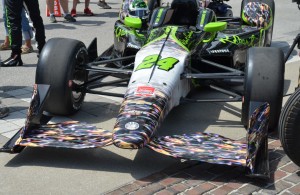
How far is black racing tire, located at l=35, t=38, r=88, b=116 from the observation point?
520cm

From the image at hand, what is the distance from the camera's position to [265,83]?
15.9 ft

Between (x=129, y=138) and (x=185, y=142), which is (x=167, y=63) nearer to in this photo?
(x=185, y=142)

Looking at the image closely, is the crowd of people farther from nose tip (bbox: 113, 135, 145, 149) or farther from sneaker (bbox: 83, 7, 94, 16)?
→ nose tip (bbox: 113, 135, 145, 149)

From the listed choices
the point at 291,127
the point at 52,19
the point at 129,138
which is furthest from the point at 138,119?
the point at 52,19

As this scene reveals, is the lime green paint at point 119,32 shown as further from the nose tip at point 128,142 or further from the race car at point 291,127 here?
the race car at point 291,127

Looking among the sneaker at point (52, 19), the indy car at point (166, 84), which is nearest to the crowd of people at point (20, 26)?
the indy car at point (166, 84)

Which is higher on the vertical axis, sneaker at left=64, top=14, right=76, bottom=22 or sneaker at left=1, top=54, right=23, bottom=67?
sneaker at left=64, top=14, right=76, bottom=22

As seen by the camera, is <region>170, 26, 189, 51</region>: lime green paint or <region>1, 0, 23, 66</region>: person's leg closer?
<region>170, 26, 189, 51</region>: lime green paint

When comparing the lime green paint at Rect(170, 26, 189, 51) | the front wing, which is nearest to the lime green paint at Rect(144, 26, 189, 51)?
the lime green paint at Rect(170, 26, 189, 51)

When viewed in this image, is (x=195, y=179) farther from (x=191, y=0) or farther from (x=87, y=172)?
(x=191, y=0)

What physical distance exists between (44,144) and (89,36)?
5667 mm

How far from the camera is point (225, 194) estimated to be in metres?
3.96

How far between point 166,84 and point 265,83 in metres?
0.88

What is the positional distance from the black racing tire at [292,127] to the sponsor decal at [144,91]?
117 cm
